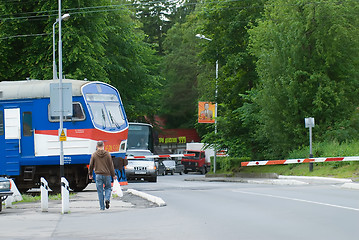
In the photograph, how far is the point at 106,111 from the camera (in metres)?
26.1

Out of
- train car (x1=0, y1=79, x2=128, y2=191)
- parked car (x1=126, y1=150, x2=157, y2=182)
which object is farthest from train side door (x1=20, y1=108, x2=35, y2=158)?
parked car (x1=126, y1=150, x2=157, y2=182)

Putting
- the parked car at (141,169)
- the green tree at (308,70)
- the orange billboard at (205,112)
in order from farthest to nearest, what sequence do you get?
the orange billboard at (205,112) → the green tree at (308,70) → the parked car at (141,169)

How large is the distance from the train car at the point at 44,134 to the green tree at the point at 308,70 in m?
15.9

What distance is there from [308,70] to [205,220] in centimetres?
2696

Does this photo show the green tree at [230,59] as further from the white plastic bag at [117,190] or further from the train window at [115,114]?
the white plastic bag at [117,190]

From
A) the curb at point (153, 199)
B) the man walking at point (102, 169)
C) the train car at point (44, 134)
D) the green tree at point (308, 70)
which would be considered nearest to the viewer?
the man walking at point (102, 169)

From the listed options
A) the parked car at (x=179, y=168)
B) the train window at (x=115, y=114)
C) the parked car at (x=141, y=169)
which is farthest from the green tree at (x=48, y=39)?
the parked car at (x=179, y=168)

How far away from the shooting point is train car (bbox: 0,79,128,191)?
25.1 metres

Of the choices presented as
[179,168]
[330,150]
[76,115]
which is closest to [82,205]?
[76,115]

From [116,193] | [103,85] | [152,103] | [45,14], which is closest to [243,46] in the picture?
[45,14]

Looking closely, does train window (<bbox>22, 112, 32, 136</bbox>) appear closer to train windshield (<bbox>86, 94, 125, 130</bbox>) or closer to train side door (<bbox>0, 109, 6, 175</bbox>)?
train side door (<bbox>0, 109, 6, 175</bbox>)

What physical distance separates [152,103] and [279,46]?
26579mm

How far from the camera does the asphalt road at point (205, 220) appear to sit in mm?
11914

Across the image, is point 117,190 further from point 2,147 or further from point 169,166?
point 169,166
